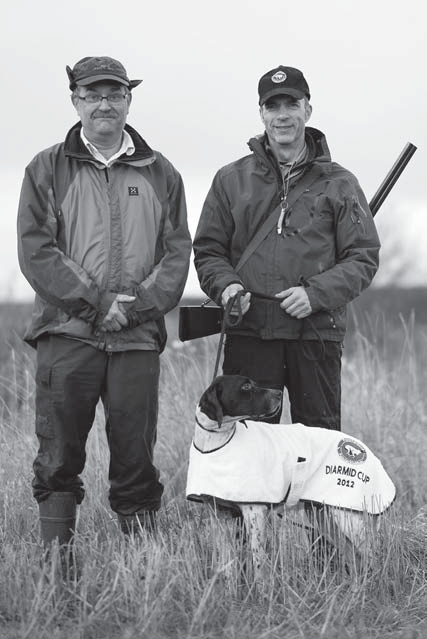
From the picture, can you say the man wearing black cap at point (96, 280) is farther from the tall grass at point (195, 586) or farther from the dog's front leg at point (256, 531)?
the dog's front leg at point (256, 531)

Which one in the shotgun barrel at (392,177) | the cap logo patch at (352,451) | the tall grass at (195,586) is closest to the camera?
the tall grass at (195,586)

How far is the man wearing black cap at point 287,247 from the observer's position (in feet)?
14.8

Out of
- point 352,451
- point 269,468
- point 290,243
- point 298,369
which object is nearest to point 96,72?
point 290,243

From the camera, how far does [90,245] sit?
4.25 meters

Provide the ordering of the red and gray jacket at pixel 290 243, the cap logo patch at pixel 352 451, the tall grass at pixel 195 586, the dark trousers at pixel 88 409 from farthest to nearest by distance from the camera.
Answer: the red and gray jacket at pixel 290 243 → the dark trousers at pixel 88 409 → the cap logo patch at pixel 352 451 → the tall grass at pixel 195 586

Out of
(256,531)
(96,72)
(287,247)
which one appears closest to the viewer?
(256,531)

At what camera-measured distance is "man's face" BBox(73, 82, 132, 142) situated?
4273mm

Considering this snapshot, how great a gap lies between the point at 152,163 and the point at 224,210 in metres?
0.44

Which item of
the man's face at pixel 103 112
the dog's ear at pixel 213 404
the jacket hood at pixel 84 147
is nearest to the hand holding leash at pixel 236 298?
the dog's ear at pixel 213 404

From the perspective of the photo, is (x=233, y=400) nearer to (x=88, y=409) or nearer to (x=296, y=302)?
(x=296, y=302)

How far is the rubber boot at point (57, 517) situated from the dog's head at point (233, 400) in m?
0.82

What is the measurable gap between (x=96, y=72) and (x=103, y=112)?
0.58 feet

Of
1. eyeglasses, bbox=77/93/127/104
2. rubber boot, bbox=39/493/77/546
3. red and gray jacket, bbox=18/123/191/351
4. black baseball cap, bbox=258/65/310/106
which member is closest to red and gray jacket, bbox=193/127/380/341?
black baseball cap, bbox=258/65/310/106

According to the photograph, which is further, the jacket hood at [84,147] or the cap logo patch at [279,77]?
the cap logo patch at [279,77]
